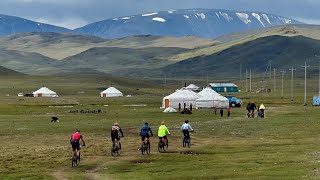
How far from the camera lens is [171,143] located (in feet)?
188

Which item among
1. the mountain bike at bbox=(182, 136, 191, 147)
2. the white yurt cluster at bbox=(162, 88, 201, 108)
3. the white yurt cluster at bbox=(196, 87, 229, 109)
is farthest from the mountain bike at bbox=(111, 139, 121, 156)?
the white yurt cluster at bbox=(196, 87, 229, 109)

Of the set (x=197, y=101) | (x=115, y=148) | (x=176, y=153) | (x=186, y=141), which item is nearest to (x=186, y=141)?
(x=186, y=141)

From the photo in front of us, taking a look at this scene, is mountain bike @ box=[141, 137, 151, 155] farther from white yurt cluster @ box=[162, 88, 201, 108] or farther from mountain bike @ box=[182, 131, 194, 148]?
white yurt cluster @ box=[162, 88, 201, 108]

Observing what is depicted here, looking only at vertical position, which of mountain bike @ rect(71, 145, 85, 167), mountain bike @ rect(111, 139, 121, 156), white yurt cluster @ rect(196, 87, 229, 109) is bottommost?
mountain bike @ rect(71, 145, 85, 167)

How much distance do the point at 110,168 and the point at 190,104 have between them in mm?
79134

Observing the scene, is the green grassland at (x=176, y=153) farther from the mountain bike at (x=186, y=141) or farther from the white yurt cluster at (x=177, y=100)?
the white yurt cluster at (x=177, y=100)

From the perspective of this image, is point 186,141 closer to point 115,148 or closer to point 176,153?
point 176,153

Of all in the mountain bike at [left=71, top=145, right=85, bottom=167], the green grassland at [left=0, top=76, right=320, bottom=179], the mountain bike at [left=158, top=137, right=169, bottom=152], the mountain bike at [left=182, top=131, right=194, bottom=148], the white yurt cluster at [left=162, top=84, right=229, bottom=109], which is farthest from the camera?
the white yurt cluster at [left=162, top=84, right=229, bottom=109]

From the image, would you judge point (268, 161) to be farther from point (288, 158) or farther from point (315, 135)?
point (315, 135)

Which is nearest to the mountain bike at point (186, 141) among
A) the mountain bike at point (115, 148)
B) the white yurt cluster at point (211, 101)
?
the mountain bike at point (115, 148)

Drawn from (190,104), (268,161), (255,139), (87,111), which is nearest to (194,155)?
(268,161)

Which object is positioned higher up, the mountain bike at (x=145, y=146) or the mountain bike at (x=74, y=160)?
the mountain bike at (x=145, y=146)

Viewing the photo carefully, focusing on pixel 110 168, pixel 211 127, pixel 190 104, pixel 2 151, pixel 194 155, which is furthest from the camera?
pixel 190 104

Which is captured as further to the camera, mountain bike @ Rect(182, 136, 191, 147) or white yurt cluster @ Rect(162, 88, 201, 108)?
white yurt cluster @ Rect(162, 88, 201, 108)
